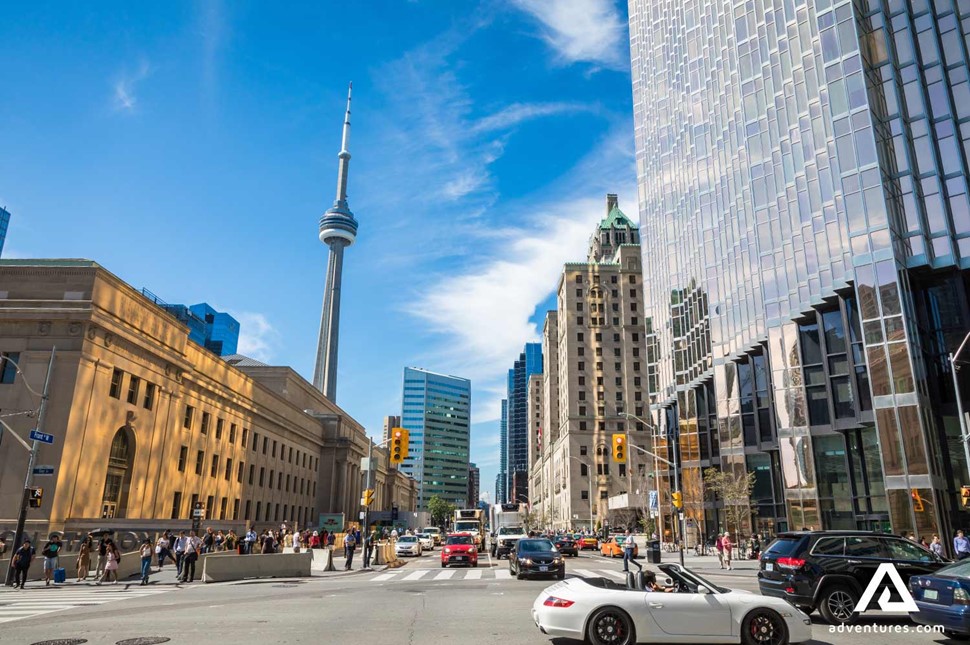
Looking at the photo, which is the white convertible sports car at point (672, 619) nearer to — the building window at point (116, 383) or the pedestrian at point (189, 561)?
the pedestrian at point (189, 561)

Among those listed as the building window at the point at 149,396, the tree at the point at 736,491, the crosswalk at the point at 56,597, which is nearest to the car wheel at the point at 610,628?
the crosswalk at the point at 56,597

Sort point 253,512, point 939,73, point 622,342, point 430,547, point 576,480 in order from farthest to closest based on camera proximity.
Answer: point 622,342, point 576,480, point 253,512, point 430,547, point 939,73

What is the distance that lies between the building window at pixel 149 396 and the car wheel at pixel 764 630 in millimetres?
46530

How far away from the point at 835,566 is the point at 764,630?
4031mm

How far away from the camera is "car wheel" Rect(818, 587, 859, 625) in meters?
12.4

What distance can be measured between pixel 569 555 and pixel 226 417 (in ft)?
122

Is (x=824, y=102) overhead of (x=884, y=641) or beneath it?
overhead

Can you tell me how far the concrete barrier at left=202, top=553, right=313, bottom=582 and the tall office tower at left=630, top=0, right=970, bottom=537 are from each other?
33.3 m

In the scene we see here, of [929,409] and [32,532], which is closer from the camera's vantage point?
[32,532]

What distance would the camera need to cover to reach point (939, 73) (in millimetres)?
41344

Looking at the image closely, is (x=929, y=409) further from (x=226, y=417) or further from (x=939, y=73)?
(x=226, y=417)

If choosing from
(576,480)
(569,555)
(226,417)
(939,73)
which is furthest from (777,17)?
(576,480)

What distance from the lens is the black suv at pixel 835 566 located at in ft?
41.1

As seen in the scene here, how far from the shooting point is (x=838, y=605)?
12.5 m
